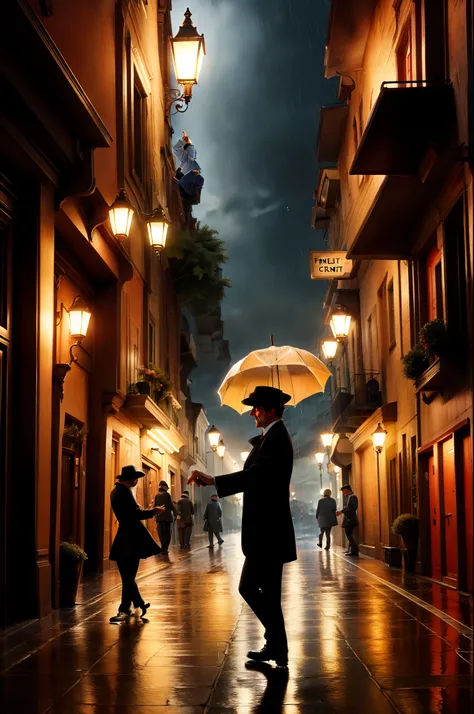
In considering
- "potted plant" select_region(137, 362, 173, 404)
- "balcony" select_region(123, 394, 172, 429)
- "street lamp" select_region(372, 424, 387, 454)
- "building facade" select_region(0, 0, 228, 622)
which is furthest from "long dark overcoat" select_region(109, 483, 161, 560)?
"street lamp" select_region(372, 424, 387, 454)

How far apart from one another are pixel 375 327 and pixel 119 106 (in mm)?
8909

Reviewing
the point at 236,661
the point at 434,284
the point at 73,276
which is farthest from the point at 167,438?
the point at 236,661

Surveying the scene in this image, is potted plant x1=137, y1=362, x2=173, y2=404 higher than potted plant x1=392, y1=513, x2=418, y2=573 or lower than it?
higher

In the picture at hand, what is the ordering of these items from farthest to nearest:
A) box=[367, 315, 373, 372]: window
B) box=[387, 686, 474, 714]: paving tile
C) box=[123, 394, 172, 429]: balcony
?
1. box=[367, 315, 373, 372]: window
2. box=[123, 394, 172, 429]: balcony
3. box=[387, 686, 474, 714]: paving tile

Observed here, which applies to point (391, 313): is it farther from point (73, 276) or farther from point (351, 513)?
point (73, 276)

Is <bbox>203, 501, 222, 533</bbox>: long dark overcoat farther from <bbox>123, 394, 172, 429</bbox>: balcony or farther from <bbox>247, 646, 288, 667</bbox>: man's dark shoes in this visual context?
<bbox>247, 646, 288, 667</bbox>: man's dark shoes

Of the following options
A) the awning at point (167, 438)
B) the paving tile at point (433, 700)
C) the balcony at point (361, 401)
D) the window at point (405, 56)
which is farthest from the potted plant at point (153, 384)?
the paving tile at point (433, 700)

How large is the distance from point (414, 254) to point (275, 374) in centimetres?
499

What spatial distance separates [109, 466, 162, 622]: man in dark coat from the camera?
11.4 m

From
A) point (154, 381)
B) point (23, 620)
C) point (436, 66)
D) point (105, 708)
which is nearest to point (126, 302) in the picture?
point (154, 381)

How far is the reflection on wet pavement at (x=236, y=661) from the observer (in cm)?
634

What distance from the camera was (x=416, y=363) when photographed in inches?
640

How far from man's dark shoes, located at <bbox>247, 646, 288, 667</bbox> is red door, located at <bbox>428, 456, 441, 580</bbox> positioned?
9177mm

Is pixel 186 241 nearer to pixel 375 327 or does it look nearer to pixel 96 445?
pixel 375 327
